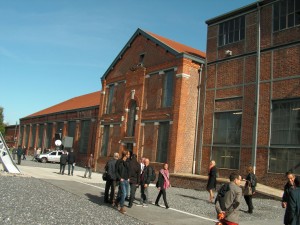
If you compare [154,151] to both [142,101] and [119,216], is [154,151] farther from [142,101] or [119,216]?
[119,216]

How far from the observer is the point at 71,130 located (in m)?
41.7

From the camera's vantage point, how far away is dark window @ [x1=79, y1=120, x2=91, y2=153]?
37.1 m

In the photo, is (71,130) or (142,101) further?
(71,130)

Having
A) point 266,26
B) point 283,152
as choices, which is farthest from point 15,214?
point 266,26

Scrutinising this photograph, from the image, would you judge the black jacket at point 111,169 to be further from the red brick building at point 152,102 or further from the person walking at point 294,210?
the red brick building at point 152,102

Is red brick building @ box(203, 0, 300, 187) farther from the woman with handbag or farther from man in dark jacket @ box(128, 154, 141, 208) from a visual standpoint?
man in dark jacket @ box(128, 154, 141, 208)

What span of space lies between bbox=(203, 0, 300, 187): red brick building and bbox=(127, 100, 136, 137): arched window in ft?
22.1

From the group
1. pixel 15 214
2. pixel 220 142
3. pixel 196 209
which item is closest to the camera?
pixel 15 214

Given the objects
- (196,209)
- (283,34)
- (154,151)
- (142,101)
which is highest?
(283,34)

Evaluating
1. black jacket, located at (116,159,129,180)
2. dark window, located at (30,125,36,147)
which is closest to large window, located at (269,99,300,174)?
black jacket, located at (116,159,129,180)

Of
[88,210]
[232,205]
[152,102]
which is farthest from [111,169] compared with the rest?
[152,102]

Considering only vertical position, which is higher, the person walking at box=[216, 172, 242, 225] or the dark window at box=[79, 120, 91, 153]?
the dark window at box=[79, 120, 91, 153]

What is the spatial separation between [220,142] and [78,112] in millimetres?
22845

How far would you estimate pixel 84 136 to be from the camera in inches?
1495
